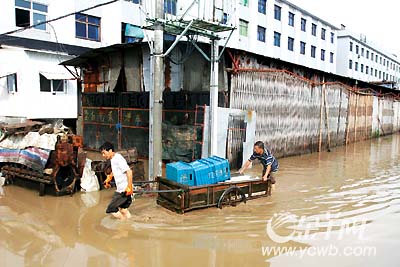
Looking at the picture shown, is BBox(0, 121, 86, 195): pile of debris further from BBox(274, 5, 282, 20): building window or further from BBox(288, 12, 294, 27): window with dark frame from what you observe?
BBox(288, 12, 294, 27): window with dark frame

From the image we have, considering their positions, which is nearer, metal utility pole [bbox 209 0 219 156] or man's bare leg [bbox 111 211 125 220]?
man's bare leg [bbox 111 211 125 220]

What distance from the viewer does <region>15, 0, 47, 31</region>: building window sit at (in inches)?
817

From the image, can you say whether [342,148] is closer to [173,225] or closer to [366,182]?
[366,182]

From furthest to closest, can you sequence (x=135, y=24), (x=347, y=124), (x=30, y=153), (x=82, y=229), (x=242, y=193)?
(x=135, y=24)
(x=347, y=124)
(x=30, y=153)
(x=242, y=193)
(x=82, y=229)

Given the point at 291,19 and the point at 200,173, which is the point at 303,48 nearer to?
the point at 291,19

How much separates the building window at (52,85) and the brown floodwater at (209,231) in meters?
11.7

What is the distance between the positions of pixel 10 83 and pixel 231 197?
17172 mm

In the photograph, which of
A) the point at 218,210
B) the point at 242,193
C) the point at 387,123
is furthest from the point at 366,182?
the point at 387,123

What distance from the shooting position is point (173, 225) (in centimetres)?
704

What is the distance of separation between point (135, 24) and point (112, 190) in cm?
1988

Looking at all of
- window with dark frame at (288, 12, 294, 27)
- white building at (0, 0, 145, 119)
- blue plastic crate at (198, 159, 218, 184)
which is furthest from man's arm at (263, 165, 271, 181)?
window with dark frame at (288, 12, 294, 27)

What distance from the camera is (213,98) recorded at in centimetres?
1120

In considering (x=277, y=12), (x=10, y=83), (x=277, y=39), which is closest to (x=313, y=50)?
(x=277, y=39)

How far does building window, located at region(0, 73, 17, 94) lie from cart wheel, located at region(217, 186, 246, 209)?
16.6 metres
